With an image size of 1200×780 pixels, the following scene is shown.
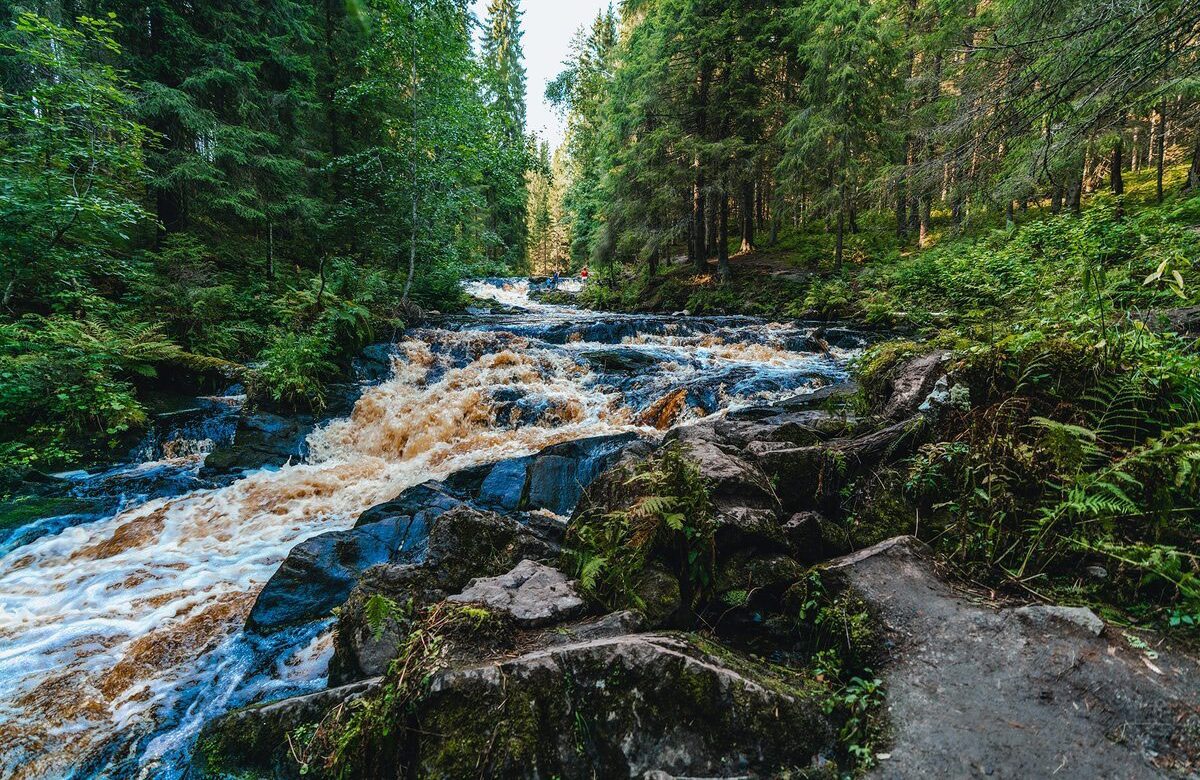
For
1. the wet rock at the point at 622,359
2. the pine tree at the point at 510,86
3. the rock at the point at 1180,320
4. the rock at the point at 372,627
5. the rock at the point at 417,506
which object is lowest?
the rock at the point at 417,506

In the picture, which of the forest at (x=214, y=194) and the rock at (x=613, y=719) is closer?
the rock at (x=613, y=719)

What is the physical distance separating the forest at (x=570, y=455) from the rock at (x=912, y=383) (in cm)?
4

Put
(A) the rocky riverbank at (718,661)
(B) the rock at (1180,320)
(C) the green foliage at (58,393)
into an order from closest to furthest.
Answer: (A) the rocky riverbank at (718,661), (B) the rock at (1180,320), (C) the green foliage at (58,393)

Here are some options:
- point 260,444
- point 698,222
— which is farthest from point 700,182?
point 260,444

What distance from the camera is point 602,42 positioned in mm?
34469

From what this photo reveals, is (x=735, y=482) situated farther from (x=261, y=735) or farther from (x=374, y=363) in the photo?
(x=374, y=363)

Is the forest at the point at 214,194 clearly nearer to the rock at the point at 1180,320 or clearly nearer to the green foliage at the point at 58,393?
the green foliage at the point at 58,393

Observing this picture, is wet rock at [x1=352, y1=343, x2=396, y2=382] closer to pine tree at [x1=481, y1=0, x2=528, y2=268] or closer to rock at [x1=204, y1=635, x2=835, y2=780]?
rock at [x1=204, y1=635, x2=835, y2=780]

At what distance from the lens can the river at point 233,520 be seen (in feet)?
→ 10.9

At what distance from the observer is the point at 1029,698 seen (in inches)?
80.5

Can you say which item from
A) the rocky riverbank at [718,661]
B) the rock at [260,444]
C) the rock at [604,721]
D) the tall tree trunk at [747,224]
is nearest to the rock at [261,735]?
the rocky riverbank at [718,661]

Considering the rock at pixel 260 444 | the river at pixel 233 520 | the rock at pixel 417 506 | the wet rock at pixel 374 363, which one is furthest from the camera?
the wet rock at pixel 374 363

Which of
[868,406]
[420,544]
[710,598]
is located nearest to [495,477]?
[420,544]

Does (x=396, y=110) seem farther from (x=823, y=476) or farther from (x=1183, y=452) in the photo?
(x=1183, y=452)
